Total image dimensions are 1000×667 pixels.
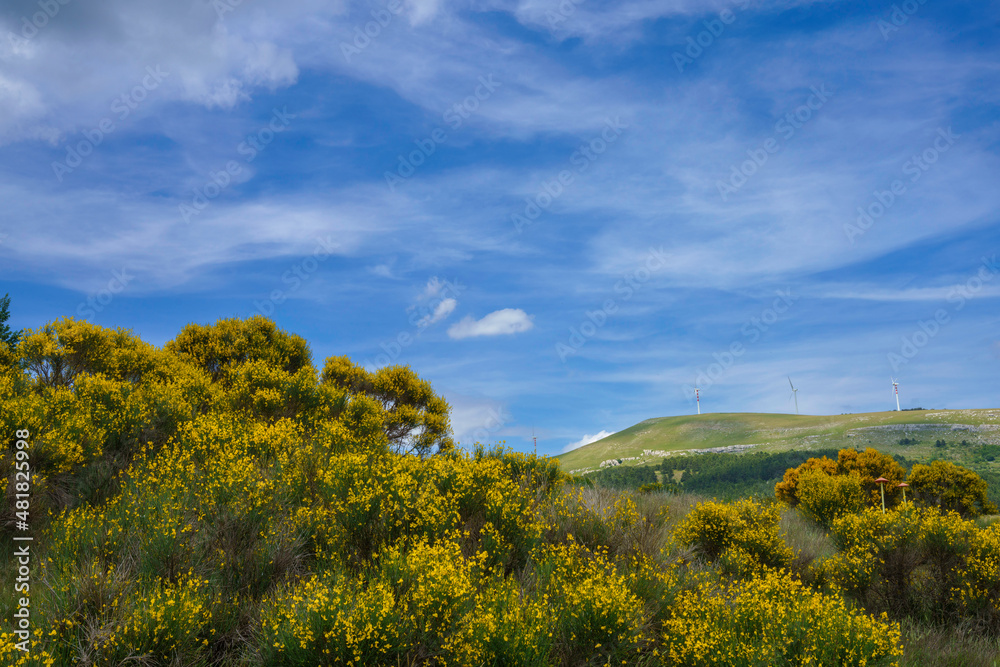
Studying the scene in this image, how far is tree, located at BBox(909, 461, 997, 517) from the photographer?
1169 inches

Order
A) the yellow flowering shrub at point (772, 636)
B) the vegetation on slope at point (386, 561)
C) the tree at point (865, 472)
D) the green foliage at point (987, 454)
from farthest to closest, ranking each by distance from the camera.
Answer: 1. the green foliage at point (987, 454)
2. the tree at point (865, 472)
3. the yellow flowering shrub at point (772, 636)
4. the vegetation on slope at point (386, 561)

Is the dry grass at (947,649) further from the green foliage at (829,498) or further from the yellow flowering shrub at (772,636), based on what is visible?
the green foliage at (829,498)

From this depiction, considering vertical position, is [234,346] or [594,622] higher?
[234,346]

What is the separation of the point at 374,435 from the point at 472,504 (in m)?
8.61

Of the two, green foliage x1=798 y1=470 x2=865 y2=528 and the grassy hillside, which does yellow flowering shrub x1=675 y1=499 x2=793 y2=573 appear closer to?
green foliage x1=798 y1=470 x2=865 y2=528

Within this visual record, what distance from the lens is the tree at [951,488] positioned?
97.5ft

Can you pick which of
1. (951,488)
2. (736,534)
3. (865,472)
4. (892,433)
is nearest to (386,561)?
(736,534)

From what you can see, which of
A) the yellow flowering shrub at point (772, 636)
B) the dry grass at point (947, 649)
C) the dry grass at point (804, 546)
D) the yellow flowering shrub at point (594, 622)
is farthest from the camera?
the dry grass at point (804, 546)

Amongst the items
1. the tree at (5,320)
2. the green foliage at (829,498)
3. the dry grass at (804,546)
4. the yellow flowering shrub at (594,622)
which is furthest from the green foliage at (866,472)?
the tree at (5,320)

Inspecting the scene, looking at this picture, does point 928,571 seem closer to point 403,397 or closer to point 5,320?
point 403,397

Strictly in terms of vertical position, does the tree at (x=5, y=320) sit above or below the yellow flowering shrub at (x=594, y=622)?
above

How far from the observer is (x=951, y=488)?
2995cm

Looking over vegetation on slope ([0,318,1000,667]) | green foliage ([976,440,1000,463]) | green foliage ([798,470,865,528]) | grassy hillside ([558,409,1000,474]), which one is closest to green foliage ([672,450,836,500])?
grassy hillside ([558,409,1000,474])

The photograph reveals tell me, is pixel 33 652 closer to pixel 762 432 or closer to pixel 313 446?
pixel 313 446
